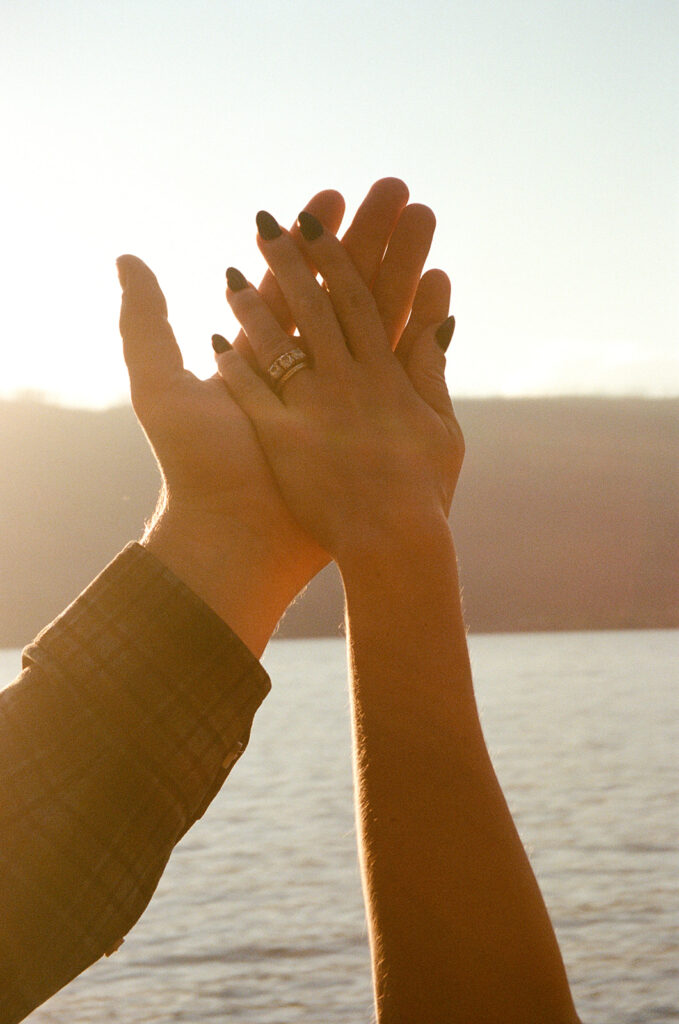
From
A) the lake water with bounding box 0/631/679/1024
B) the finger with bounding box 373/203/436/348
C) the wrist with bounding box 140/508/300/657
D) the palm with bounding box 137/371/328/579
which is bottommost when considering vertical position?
the lake water with bounding box 0/631/679/1024

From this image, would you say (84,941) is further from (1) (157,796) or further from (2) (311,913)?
(2) (311,913)

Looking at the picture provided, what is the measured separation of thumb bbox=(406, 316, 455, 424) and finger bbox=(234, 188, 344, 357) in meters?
0.24

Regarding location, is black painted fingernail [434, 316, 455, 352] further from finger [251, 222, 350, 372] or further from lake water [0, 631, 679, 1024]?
lake water [0, 631, 679, 1024]

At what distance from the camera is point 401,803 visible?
109 centimetres

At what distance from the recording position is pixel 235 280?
6.37ft

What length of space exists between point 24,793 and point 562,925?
692cm

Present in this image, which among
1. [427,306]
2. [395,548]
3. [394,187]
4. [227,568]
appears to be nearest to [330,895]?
[427,306]

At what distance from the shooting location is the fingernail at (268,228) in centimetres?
189

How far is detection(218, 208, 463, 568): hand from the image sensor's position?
139 cm

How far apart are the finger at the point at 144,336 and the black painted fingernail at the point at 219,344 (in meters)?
0.21

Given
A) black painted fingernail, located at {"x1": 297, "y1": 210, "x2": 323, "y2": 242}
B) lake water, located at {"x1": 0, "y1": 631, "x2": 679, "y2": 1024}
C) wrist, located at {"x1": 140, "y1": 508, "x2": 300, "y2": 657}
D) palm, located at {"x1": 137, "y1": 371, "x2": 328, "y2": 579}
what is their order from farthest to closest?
1. lake water, located at {"x1": 0, "y1": 631, "x2": 679, "y2": 1024}
2. black painted fingernail, located at {"x1": 297, "y1": 210, "x2": 323, "y2": 242}
3. palm, located at {"x1": 137, "y1": 371, "x2": 328, "y2": 579}
4. wrist, located at {"x1": 140, "y1": 508, "x2": 300, "y2": 657}

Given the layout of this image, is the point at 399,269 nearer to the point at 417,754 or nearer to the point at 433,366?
the point at 433,366

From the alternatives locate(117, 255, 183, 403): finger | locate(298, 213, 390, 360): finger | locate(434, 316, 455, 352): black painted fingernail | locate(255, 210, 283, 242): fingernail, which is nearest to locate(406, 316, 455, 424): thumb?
locate(434, 316, 455, 352): black painted fingernail

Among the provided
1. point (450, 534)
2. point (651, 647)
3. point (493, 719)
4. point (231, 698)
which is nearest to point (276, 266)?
point (450, 534)
